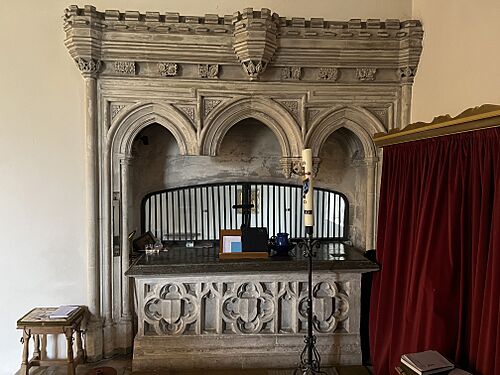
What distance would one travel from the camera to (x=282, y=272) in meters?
2.65

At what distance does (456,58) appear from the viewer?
230cm

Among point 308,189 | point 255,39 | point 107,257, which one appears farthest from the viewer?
point 107,257

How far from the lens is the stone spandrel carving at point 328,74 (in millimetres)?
2920

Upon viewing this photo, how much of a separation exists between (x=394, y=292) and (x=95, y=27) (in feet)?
8.76

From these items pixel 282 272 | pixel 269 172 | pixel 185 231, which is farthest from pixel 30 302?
pixel 269 172

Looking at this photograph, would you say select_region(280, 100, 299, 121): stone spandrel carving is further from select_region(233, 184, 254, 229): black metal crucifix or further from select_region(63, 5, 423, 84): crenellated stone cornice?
select_region(233, 184, 254, 229): black metal crucifix

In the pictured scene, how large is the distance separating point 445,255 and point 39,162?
2.75 m

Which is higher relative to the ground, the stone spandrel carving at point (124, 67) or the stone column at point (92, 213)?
the stone spandrel carving at point (124, 67)

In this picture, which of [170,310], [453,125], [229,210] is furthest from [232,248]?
[453,125]

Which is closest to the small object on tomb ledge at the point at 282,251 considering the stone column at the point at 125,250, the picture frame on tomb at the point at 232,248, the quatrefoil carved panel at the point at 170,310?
the picture frame on tomb at the point at 232,248

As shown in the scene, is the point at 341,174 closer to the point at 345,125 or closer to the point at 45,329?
the point at 345,125

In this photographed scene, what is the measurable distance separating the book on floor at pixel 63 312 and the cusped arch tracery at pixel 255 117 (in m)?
1.46

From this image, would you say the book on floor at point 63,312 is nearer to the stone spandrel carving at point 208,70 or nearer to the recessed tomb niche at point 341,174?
the stone spandrel carving at point 208,70

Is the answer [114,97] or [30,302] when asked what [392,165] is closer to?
[114,97]
